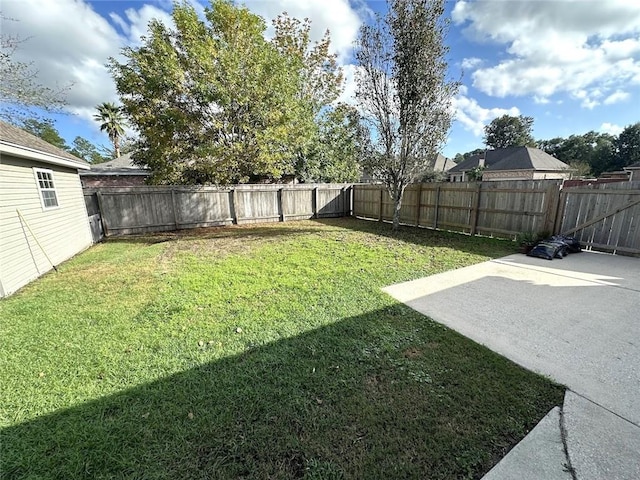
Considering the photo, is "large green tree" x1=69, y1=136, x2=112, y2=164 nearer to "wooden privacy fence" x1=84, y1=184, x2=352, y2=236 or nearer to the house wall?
"wooden privacy fence" x1=84, y1=184, x2=352, y2=236

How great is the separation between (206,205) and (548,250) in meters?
11.4

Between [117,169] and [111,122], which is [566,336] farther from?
[111,122]

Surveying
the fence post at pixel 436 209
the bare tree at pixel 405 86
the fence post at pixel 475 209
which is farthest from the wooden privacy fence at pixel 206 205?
the fence post at pixel 475 209

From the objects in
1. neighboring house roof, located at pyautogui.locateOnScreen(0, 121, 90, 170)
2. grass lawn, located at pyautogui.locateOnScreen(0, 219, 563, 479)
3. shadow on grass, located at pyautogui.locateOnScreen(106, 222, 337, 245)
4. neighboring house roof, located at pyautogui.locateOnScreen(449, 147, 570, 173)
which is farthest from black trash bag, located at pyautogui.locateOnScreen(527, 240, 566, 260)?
neighboring house roof, located at pyautogui.locateOnScreen(449, 147, 570, 173)

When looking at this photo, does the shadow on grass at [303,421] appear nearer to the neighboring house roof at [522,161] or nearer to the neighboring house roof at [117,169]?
the neighboring house roof at [117,169]

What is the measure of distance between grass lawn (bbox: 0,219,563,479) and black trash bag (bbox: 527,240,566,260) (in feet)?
14.4

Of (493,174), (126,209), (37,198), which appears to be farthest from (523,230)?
(493,174)

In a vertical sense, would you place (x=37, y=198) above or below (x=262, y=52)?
below

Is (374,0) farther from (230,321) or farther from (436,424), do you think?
(436,424)

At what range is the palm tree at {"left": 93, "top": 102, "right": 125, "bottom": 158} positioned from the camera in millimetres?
27928

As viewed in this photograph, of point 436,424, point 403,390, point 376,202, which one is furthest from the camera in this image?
point 376,202

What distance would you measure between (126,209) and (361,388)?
10.7 m

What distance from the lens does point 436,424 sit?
6.17 ft

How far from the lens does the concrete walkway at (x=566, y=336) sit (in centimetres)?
163
